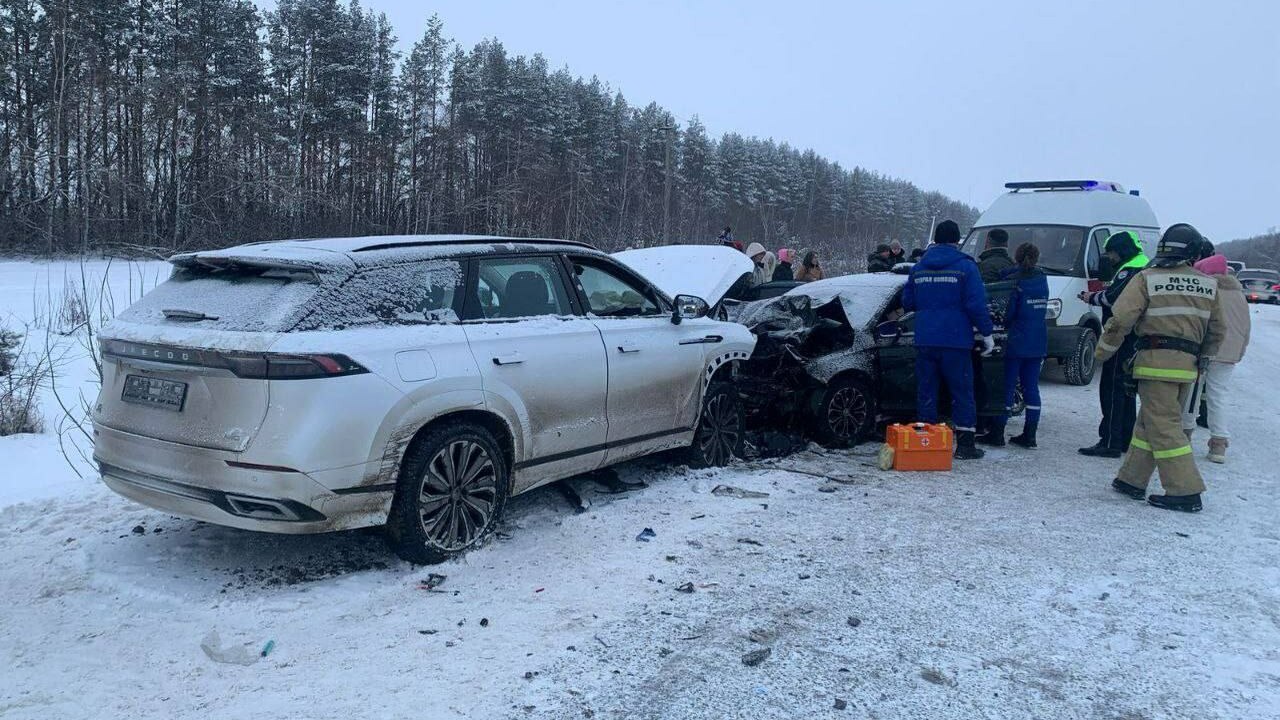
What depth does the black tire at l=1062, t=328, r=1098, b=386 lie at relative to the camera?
11219 millimetres

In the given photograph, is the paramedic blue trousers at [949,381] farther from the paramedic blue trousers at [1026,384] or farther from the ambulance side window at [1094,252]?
the ambulance side window at [1094,252]

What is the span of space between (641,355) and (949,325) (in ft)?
9.85

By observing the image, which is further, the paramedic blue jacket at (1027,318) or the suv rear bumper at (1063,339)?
the suv rear bumper at (1063,339)

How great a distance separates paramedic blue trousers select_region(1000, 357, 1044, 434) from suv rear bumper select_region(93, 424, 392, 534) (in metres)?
5.94

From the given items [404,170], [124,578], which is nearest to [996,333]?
[124,578]

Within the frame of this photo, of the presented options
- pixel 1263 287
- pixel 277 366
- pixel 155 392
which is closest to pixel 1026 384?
pixel 277 366

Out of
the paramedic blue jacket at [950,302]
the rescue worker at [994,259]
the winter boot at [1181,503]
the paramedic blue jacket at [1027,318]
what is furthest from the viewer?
the rescue worker at [994,259]

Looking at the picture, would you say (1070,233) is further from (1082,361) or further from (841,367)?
(841,367)

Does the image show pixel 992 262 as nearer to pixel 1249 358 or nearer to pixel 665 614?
pixel 665 614

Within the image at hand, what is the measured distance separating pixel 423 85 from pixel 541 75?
9679mm

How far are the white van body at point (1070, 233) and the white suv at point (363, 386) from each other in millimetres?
7472

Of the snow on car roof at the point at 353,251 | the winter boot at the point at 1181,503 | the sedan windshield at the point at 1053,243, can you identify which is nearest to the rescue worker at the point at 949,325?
the winter boot at the point at 1181,503

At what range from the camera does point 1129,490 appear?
6.04 m

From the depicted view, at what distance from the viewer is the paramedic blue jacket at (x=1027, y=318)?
7.54 m
